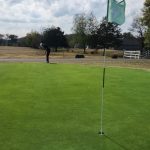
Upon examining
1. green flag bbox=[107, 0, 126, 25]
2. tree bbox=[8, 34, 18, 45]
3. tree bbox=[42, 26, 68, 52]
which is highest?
green flag bbox=[107, 0, 126, 25]

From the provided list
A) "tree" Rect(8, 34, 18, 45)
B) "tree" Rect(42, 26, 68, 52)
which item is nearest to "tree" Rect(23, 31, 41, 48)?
"tree" Rect(42, 26, 68, 52)

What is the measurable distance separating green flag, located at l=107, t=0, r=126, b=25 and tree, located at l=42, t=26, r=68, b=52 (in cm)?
7524

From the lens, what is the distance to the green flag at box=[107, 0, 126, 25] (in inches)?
395

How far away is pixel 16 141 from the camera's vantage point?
9.03 m

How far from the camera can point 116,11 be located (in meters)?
10.1

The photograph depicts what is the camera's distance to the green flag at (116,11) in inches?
395

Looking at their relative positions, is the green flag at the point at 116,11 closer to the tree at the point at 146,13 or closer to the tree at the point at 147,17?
the tree at the point at 147,17

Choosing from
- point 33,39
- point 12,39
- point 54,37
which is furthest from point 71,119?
point 12,39

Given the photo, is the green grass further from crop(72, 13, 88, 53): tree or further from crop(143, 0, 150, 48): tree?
crop(72, 13, 88, 53): tree

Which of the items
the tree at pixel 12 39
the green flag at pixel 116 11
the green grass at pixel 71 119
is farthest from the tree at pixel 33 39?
the green flag at pixel 116 11

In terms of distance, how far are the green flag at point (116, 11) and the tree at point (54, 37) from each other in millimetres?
75241

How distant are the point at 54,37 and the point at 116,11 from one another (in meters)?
76.1

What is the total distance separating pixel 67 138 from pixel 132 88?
11173 millimetres

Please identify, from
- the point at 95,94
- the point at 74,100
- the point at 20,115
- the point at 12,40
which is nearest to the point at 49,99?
the point at 74,100
